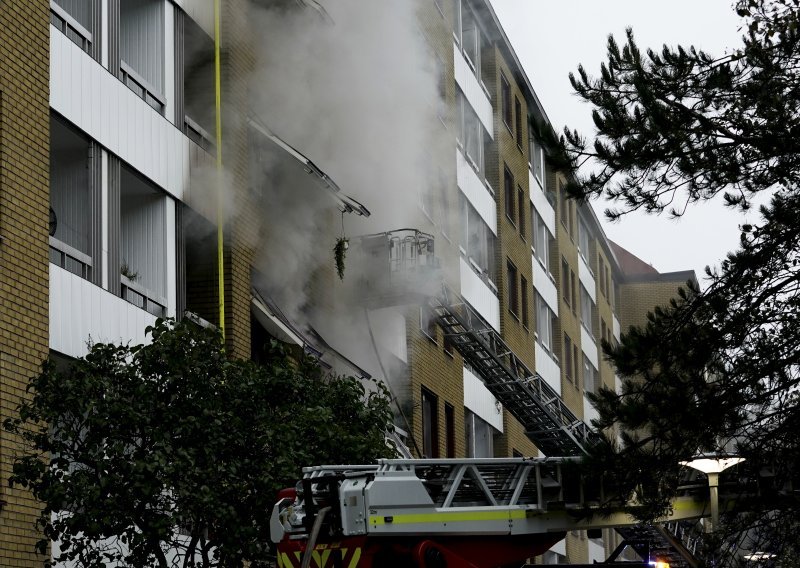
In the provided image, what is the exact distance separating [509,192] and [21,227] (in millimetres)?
21679

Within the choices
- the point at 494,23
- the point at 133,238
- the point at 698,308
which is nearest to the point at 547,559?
the point at 494,23

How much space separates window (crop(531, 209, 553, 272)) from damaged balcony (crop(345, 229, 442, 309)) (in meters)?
14.4

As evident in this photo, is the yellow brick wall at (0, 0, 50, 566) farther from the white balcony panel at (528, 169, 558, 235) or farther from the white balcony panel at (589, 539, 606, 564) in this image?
the white balcony panel at (589, 539, 606, 564)

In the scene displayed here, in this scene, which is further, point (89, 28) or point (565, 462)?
point (89, 28)

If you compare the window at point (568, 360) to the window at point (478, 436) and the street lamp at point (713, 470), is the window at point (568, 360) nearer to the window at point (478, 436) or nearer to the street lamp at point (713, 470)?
the window at point (478, 436)

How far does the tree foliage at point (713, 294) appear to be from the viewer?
30.3 feet

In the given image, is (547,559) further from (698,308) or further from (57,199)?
A: (698,308)

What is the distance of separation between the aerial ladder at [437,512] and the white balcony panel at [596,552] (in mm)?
29922

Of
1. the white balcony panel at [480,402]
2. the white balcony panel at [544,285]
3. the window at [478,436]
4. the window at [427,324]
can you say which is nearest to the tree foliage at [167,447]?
the window at [427,324]

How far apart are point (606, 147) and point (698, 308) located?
4.16 feet

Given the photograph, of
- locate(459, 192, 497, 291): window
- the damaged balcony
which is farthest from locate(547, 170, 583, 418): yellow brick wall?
the damaged balcony

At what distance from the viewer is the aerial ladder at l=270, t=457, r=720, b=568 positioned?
360 inches

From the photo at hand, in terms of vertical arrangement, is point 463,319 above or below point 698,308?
above

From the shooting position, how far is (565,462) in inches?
→ 391
